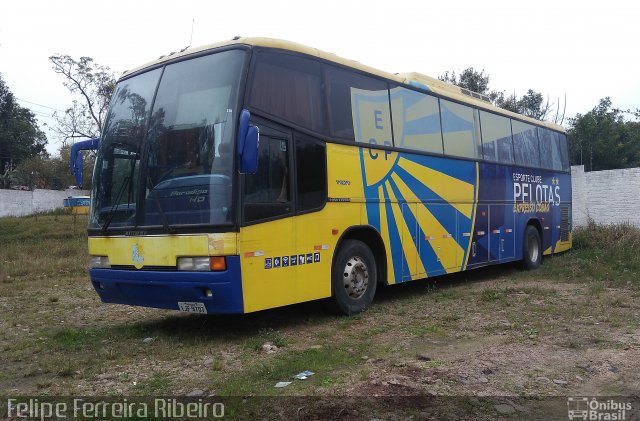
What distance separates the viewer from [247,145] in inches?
221

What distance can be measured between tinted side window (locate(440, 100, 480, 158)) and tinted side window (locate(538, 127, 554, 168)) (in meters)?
3.46

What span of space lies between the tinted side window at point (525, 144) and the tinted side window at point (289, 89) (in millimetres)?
6569

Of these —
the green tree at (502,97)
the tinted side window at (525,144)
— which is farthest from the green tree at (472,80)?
Answer: the tinted side window at (525,144)

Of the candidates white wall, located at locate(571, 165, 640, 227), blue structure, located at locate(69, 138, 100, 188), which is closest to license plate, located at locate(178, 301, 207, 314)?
blue structure, located at locate(69, 138, 100, 188)

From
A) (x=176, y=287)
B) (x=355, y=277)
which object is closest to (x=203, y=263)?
(x=176, y=287)

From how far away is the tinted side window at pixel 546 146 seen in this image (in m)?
13.5

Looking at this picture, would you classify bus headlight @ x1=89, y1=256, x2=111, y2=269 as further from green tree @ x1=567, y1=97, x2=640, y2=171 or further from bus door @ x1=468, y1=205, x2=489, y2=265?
green tree @ x1=567, y1=97, x2=640, y2=171

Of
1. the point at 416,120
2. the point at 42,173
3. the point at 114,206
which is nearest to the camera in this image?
the point at 114,206

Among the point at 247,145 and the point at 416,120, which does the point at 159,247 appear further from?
the point at 416,120

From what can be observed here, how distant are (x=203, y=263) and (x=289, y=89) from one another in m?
2.35

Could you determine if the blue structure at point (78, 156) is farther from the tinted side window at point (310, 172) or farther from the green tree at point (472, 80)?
the green tree at point (472, 80)

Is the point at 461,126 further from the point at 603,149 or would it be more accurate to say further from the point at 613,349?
the point at 603,149

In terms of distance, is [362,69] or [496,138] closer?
[362,69]

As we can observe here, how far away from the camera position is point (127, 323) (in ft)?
24.8
